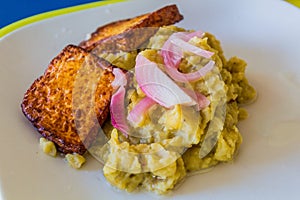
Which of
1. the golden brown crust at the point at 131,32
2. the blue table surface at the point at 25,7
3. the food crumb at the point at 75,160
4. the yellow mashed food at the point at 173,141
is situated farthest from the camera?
the blue table surface at the point at 25,7

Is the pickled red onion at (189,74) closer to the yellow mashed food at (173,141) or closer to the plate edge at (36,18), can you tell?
the yellow mashed food at (173,141)

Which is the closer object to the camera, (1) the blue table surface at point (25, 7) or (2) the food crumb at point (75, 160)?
(2) the food crumb at point (75, 160)

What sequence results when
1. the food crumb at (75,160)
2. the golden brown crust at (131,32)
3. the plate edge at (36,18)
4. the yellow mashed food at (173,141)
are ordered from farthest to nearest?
the plate edge at (36,18), the golden brown crust at (131,32), the food crumb at (75,160), the yellow mashed food at (173,141)

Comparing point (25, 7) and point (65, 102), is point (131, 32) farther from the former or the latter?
point (25, 7)

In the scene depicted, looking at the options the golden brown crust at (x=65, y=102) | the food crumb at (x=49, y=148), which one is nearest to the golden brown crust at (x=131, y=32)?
the golden brown crust at (x=65, y=102)

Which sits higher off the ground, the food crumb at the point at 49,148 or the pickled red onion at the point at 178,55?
the pickled red onion at the point at 178,55

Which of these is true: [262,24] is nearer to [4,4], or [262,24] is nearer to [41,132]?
[41,132]

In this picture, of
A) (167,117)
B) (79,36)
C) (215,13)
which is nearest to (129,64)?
(167,117)

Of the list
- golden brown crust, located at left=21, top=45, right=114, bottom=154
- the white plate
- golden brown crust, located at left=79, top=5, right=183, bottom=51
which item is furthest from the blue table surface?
golden brown crust, located at left=21, top=45, right=114, bottom=154
